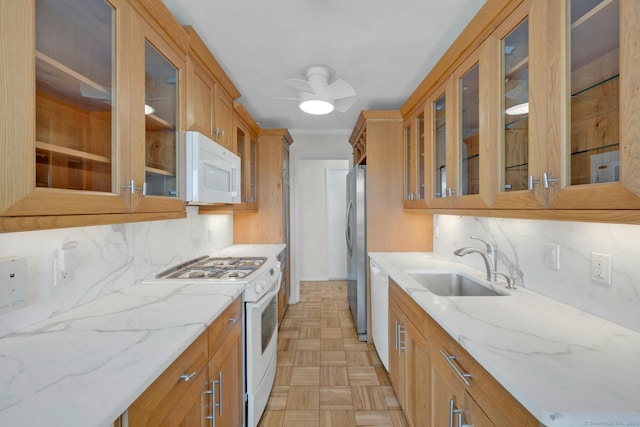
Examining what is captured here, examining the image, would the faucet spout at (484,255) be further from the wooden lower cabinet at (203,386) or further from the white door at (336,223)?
the white door at (336,223)

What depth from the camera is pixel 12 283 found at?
0.95m

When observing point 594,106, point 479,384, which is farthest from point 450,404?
point 594,106

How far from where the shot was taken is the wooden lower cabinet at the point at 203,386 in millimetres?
821

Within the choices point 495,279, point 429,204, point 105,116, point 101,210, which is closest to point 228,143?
point 105,116

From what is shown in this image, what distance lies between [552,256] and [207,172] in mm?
1855

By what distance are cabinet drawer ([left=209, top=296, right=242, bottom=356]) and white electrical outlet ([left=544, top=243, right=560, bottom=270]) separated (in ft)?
5.14

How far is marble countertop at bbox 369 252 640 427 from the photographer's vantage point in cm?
64

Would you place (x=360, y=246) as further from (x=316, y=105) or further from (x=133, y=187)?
(x=133, y=187)

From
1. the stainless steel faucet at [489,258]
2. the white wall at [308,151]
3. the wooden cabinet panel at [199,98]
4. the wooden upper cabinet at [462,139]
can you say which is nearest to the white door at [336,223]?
the white wall at [308,151]

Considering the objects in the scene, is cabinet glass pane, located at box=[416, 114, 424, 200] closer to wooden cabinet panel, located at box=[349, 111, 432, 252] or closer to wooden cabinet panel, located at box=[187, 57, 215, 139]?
wooden cabinet panel, located at box=[349, 111, 432, 252]

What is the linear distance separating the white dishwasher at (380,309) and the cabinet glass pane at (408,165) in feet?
2.37

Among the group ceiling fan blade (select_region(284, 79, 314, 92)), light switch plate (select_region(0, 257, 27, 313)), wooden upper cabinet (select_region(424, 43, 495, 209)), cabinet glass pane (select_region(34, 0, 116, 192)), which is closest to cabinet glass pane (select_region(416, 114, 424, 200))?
wooden upper cabinet (select_region(424, 43, 495, 209))

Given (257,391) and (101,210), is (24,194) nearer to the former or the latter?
(101,210)

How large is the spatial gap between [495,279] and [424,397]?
0.80 m
